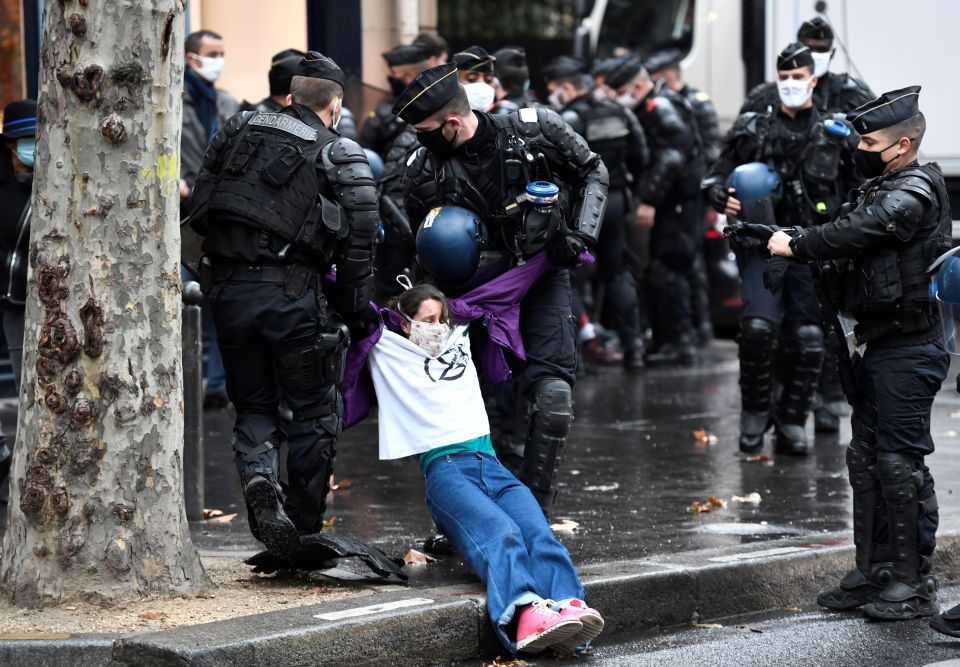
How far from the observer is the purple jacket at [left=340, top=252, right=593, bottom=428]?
6395 mm

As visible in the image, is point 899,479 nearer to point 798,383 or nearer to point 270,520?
point 270,520

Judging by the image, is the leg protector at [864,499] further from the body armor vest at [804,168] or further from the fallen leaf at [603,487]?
the body armor vest at [804,168]

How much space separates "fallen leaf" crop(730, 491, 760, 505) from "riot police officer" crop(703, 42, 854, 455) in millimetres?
1266

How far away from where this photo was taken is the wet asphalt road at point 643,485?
6.92m

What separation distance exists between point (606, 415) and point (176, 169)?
5.45 m

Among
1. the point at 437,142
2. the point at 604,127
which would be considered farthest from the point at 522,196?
the point at 604,127

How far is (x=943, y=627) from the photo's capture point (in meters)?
5.73

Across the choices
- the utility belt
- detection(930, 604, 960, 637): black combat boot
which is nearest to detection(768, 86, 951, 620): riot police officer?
detection(930, 604, 960, 637): black combat boot

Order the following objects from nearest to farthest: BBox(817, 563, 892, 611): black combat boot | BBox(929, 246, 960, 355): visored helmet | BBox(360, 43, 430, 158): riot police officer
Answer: BBox(929, 246, 960, 355): visored helmet, BBox(817, 563, 892, 611): black combat boot, BBox(360, 43, 430, 158): riot police officer

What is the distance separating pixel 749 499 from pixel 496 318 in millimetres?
1786

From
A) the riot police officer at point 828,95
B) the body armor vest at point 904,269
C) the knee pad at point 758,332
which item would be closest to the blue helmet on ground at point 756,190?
the riot police officer at point 828,95

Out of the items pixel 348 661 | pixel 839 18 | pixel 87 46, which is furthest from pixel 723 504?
pixel 839 18

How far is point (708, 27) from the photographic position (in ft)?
50.6

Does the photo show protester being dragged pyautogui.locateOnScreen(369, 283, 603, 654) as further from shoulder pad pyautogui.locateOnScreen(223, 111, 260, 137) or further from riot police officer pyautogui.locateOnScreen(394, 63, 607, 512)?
shoulder pad pyautogui.locateOnScreen(223, 111, 260, 137)
